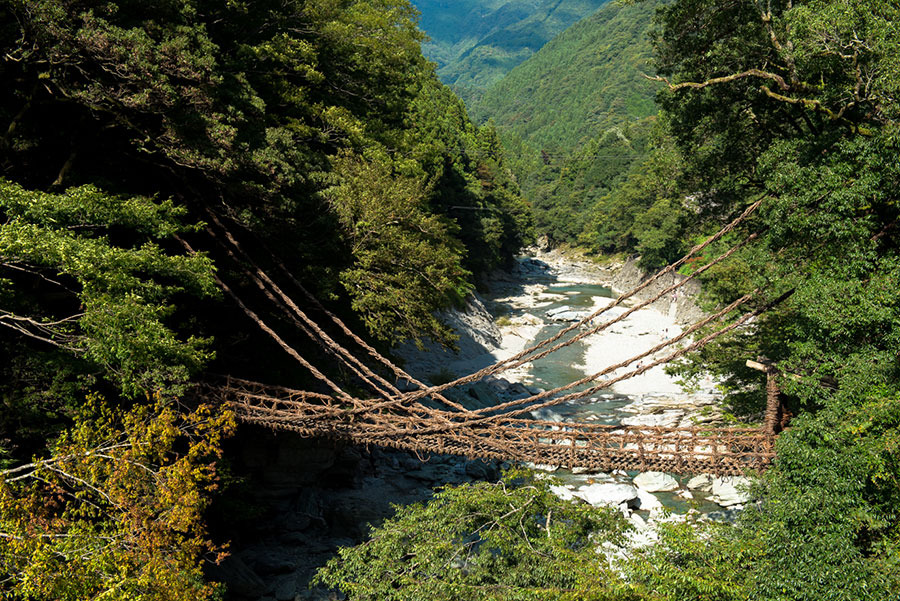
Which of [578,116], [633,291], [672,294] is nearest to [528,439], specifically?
[633,291]

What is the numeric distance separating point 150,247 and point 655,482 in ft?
41.9

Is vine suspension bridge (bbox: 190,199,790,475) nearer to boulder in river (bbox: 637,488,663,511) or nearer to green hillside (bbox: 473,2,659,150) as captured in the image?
boulder in river (bbox: 637,488,663,511)

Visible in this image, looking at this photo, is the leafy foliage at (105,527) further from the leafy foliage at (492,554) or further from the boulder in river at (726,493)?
the boulder in river at (726,493)

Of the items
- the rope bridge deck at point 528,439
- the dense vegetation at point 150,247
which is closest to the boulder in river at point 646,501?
the rope bridge deck at point 528,439

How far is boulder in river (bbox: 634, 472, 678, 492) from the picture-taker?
13383 millimetres

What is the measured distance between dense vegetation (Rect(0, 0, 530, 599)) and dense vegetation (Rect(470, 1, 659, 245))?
28.3 meters

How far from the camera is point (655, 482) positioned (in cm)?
1352

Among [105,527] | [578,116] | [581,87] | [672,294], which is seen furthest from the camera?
[581,87]

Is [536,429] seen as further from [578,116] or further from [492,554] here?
→ [578,116]

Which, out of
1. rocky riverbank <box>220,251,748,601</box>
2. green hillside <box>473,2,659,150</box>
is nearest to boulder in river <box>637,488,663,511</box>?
rocky riverbank <box>220,251,748,601</box>

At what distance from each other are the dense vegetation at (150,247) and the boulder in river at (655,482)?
6467 millimetres

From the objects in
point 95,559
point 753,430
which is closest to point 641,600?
point 753,430

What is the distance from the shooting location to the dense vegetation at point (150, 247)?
5828mm

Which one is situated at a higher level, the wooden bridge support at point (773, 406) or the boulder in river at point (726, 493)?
the wooden bridge support at point (773, 406)
